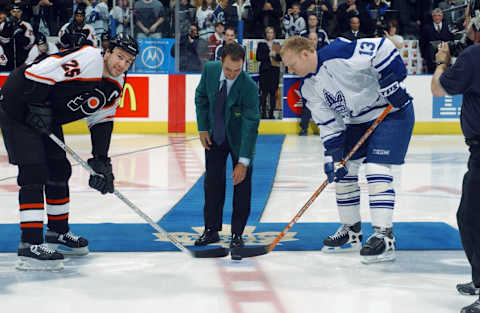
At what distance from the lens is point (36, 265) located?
3.64 meters

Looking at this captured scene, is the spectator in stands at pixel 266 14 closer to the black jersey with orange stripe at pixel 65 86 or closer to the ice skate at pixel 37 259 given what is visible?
the black jersey with orange stripe at pixel 65 86

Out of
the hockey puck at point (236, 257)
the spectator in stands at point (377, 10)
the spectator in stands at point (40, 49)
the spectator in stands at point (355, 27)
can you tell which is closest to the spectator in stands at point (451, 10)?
the spectator in stands at point (377, 10)

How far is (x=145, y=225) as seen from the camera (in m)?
4.76

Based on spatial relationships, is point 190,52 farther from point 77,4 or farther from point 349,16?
point 349,16

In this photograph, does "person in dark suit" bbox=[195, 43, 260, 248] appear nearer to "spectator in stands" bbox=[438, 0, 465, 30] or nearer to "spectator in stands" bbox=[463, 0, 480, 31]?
"spectator in stands" bbox=[463, 0, 480, 31]

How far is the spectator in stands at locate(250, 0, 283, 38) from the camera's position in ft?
39.9

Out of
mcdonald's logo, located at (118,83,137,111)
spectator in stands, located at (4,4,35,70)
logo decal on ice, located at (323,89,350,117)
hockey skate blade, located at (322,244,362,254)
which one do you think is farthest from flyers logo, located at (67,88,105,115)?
spectator in stands, located at (4,4,35,70)

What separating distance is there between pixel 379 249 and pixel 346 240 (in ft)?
1.25

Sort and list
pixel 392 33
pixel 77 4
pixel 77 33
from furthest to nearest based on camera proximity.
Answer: pixel 392 33
pixel 77 4
pixel 77 33

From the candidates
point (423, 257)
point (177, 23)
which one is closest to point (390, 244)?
point (423, 257)

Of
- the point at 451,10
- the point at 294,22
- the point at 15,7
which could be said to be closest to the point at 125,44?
the point at 294,22

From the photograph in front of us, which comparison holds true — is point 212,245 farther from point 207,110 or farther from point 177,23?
point 177,23

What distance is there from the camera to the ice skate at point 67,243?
3.97 m

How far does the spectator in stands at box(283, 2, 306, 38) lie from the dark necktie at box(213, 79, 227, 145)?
8.16 metres
